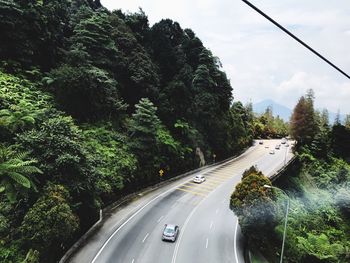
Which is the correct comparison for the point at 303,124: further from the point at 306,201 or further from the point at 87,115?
the point at 87,115

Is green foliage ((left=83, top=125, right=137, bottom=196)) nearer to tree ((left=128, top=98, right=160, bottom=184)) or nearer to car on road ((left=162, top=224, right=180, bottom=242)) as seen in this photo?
tree ((left=128, top=98, right=160, bottom=184))

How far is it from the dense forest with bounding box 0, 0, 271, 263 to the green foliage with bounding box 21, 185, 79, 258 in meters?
0.07

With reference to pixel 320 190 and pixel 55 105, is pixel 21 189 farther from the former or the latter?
pixel 320 190

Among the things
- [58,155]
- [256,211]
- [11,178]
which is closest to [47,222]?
[11,178]

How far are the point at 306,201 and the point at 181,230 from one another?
101 ft

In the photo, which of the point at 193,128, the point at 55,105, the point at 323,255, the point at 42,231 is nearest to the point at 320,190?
the point at 193,128

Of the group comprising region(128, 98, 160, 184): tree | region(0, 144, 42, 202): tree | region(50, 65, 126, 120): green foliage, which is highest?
region(50, 65, 126, 120): green foliage

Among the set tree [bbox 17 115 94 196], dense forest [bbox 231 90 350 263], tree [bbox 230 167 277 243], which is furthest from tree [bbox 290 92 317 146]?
tree [bbox 17 115 94 196]

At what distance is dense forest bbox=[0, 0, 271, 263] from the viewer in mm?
22750

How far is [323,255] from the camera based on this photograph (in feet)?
105

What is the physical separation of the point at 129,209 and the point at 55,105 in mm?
14059

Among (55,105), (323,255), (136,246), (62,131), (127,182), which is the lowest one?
(323,255)

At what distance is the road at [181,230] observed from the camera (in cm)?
2641

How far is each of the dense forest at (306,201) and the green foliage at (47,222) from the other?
49.0 ft
